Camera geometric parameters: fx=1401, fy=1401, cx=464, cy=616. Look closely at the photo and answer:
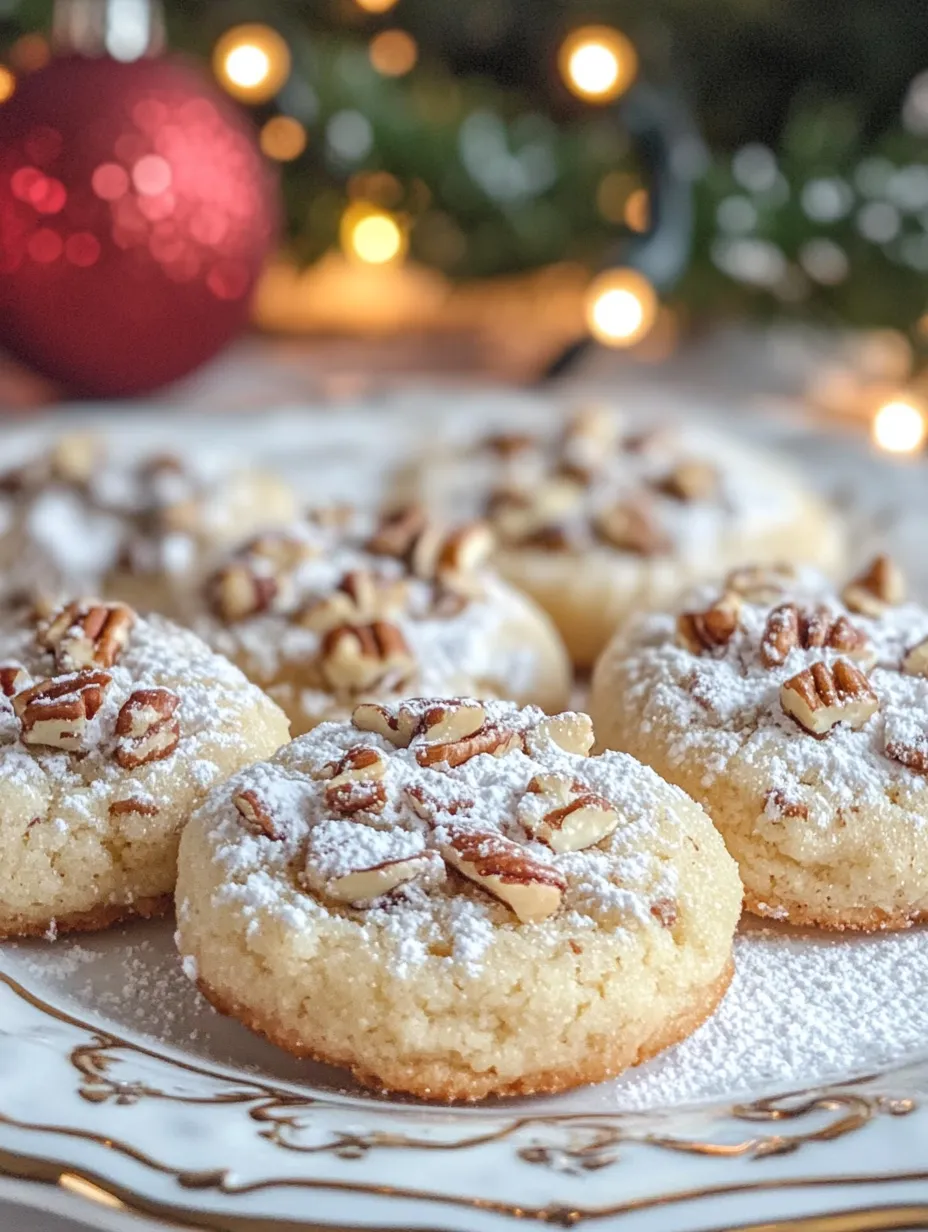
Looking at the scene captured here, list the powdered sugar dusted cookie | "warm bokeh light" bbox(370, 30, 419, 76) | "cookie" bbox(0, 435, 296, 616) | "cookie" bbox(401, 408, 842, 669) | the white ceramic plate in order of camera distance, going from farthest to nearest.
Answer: "warm bokeh light" bbox(370, 30, 419, 76), "cookie" bbox(401, 408, 842, 669), "cookie" bbox(0, 435, 296, 616), the powdered sugar dusted cookie, the white ceramic plate

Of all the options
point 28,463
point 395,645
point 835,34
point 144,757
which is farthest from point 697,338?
point 144,757

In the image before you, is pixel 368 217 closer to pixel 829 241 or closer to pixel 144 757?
pixel 829 241

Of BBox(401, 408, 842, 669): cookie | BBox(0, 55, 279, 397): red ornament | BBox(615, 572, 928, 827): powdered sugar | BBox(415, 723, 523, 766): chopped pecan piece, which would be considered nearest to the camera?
BBox(415, 723, 523, 766): chopped pecan piece

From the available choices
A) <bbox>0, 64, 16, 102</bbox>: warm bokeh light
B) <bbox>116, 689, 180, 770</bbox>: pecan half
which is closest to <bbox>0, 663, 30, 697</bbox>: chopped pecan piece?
<bbox>116, 689, 180, 770</bbox>: pecan half

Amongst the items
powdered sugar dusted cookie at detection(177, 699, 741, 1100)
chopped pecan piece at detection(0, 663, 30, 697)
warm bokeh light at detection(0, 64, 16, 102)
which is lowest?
powdered sugar dusted cookie at detection(177, 699, 741, 1100)

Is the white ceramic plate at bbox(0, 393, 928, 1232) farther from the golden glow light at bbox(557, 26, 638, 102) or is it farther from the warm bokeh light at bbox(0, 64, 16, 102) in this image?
the golden glow light at bbox(557, 26, 638, 102)

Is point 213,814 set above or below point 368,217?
below

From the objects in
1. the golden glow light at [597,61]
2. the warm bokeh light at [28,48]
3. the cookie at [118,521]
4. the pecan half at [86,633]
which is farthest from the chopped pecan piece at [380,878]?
the warm bokeh light at [28,48]

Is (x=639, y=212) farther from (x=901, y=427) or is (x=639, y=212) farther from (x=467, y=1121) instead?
(x=467, y=1121)

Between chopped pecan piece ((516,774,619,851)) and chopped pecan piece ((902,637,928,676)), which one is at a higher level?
chopped pecan piece ((902,637,928,676))
